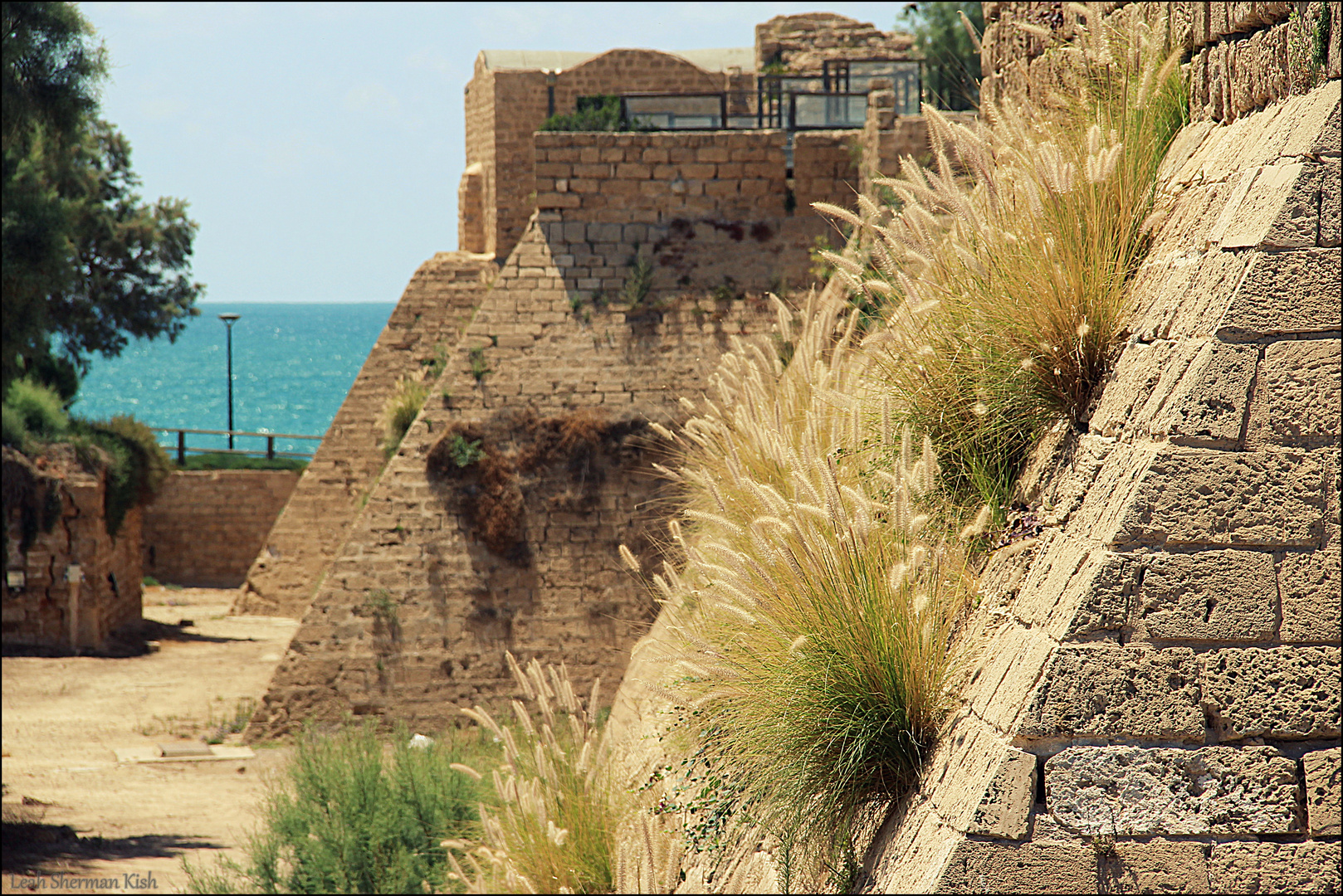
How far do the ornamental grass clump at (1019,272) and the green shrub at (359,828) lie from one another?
380 centimetres

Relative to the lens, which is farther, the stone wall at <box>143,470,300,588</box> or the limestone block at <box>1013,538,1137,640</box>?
the stone wall at <box>143,470,300,588</box>

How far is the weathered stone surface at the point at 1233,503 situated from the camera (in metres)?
2.61

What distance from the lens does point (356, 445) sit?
16.6 metres

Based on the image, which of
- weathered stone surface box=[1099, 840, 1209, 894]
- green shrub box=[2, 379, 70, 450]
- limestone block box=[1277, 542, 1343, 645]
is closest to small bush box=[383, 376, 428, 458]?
green shrub box=[2, 379, 70, 450]

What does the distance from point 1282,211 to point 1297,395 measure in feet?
1.41

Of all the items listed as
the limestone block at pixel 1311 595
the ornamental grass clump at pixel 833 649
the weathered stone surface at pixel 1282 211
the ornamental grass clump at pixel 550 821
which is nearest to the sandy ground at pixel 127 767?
the ornamental grass clump at pixel 550 821

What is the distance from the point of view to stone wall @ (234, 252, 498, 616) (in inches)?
632

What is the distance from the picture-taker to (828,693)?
2.89m

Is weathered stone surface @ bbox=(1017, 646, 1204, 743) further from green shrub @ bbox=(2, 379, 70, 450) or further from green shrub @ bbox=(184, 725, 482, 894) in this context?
green shrub @ bbox=(2, 379, 70, 450)

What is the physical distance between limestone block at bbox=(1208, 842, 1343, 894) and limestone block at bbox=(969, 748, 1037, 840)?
18 centimetres

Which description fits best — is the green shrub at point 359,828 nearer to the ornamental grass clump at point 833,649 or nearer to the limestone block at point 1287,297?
the ornamental grass clump at point 833,649

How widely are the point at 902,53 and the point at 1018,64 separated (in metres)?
10.7

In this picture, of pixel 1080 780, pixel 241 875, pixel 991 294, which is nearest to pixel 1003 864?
pixel 1080 780

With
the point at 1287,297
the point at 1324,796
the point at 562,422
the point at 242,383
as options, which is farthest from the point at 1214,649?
the point at 242,383
